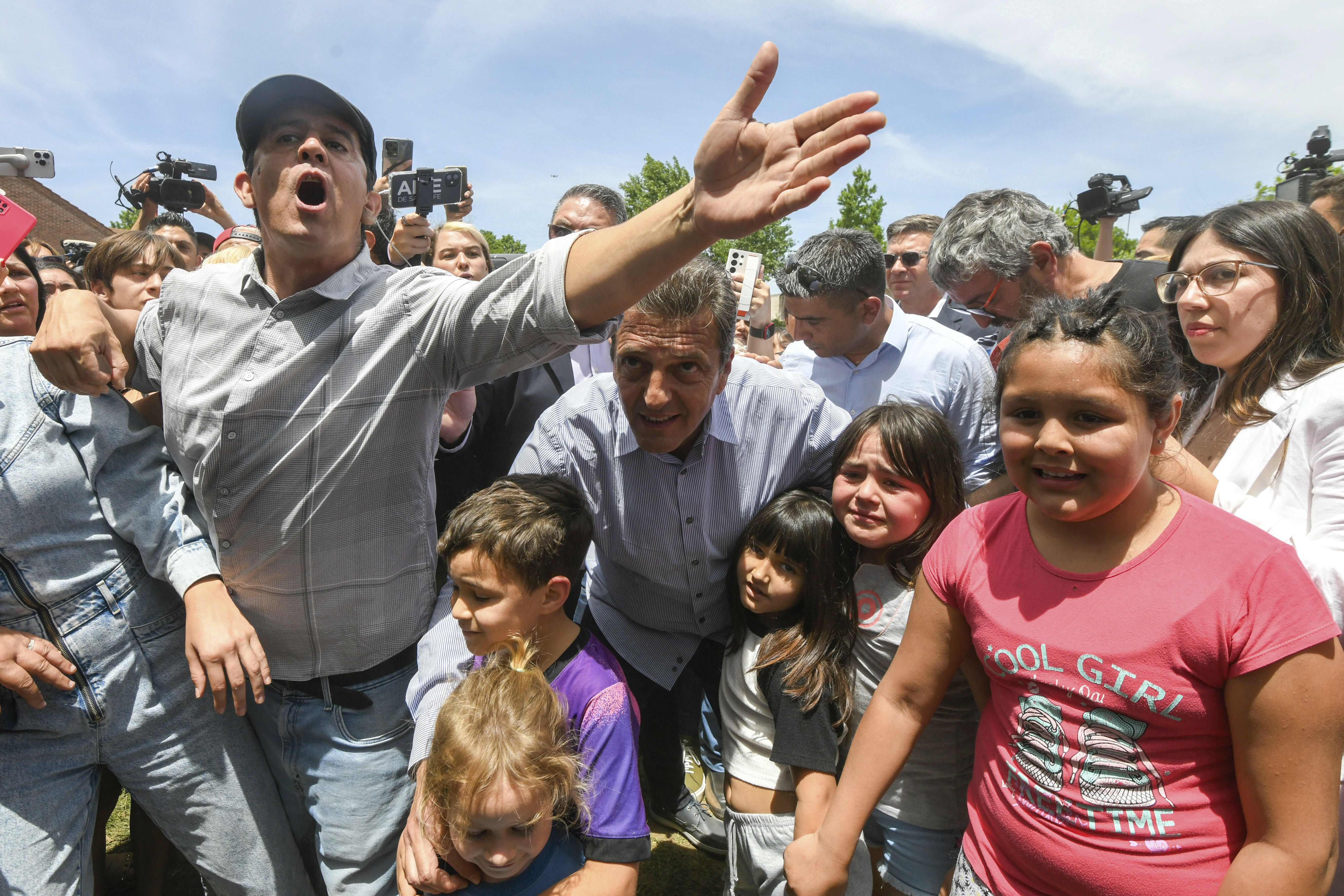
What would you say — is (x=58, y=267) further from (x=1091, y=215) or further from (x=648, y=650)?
(x=1091, y=215)

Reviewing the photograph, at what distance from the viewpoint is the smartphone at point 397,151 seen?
17.4 feet

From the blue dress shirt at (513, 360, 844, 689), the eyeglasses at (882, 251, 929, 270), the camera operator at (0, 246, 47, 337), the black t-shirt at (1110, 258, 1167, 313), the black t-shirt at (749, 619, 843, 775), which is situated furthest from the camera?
the eyeglasses at (882, 251, 929, 270)

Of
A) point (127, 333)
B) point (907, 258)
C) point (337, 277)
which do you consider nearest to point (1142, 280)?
point (907, 258)

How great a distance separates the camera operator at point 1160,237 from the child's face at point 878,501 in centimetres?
307

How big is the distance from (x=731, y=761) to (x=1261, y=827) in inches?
48.5

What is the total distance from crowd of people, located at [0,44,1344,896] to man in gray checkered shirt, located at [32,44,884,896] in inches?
0.4

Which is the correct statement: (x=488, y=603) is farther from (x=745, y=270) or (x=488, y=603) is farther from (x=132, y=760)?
(x=745, y=270)

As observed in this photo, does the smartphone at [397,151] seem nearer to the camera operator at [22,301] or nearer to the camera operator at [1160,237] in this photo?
the camera operator at [22,301]

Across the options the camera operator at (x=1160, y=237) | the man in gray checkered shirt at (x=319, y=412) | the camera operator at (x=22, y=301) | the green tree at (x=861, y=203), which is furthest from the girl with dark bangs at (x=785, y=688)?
the green tree at (x=861, y=203)

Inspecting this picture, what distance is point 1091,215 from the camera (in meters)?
4.81

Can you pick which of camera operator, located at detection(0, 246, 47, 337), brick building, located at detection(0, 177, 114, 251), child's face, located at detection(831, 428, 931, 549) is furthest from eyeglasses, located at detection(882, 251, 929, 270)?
brick building, located at detection(0, 177, 114, 251)

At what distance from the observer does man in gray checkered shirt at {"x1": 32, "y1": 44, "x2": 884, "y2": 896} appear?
1.88 metres

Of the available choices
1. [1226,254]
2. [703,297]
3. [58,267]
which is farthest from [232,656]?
[58,267]

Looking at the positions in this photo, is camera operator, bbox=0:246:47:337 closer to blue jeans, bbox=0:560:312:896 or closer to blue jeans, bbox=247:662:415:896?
blue jeans, bbox=0:560:312:896
